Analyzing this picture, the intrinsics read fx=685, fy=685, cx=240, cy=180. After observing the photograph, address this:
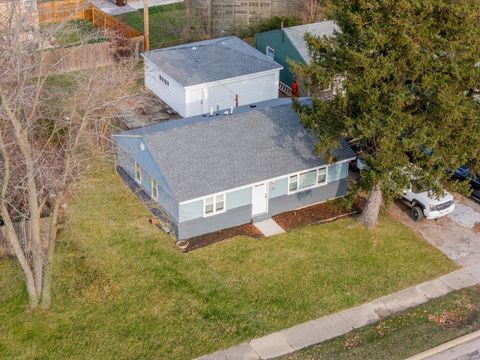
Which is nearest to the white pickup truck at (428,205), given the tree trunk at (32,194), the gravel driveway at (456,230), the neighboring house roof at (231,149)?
the gravel driveway at (456,230)

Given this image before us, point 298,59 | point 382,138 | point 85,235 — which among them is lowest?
point 85,235

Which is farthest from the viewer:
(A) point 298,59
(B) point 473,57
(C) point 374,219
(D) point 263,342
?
(A) point 298,59

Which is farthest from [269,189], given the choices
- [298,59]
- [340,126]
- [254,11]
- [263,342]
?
[254,11]

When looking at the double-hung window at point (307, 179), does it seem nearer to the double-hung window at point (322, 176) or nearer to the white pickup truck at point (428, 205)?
the double-hung window at point (322, 176)

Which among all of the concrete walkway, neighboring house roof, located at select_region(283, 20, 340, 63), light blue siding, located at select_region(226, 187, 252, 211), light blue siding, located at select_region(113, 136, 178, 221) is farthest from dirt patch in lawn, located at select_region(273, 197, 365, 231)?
neighboring house roof, located at select_region(283, 20, 340, 63)

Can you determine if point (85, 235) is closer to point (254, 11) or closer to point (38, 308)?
point (38, 308)

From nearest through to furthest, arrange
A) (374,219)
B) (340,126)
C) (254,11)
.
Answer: (340,126) < (374,219) < (254,11)

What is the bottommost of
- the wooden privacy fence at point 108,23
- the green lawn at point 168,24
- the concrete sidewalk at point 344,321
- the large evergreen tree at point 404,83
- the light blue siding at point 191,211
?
the concrete sidewalk at point 344,321
